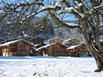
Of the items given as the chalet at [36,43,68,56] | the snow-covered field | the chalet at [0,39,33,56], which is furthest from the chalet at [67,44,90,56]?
the snow-covered field

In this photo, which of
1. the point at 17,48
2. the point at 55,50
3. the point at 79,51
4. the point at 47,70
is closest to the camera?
the point at 47,70

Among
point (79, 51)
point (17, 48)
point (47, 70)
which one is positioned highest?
point (17, 48)

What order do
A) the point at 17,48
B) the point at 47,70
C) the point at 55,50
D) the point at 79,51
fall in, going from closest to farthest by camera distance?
the point at 47,70, the point at 17,48, the point at 55,50, the point at 79,51

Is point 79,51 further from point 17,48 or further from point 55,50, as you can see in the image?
point 17,48

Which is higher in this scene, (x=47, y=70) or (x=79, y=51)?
(x=79, y=51)

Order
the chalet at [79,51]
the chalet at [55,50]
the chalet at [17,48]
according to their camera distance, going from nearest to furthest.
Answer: the chalet at [17,48], the chalet at [55,50], the chalet at [79,51]

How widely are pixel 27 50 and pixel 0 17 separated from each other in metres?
27.4

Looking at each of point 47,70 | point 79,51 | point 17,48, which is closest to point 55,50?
point 79,51

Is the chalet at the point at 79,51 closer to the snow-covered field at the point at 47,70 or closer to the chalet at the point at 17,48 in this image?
the chalet at the point at 17,48

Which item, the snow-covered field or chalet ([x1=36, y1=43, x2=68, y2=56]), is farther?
chalet ([x1=36, y1=43, x2=68, y2=56])

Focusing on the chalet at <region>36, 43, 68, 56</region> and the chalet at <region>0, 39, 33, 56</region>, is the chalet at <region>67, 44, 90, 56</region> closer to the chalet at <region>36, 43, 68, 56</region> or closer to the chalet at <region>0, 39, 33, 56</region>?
the chalet at <region>36, 43, 68, 56</region>

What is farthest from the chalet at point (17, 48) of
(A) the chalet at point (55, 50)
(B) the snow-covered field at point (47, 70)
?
(B) the snow-covered field at point (47, 70)

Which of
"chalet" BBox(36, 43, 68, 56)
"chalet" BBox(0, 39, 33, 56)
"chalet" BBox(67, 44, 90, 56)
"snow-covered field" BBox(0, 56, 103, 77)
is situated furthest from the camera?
"chalet" BBox(67, 44, 90, 56)

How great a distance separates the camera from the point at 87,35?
321 inches
